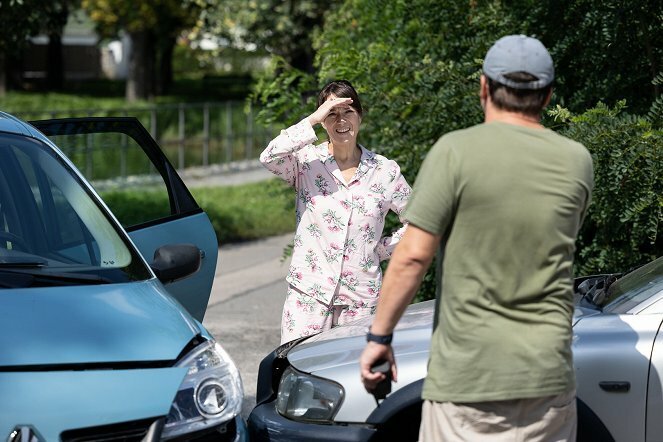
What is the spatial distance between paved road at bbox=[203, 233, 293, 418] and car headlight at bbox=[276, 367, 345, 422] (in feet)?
6.28

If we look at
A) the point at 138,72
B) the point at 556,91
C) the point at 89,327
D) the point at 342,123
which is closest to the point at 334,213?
the point at 342,123

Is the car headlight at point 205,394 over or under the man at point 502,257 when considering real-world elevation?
under

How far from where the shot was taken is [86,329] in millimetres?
3705

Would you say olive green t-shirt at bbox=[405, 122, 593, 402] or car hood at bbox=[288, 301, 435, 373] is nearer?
olive green t-shirt at bbox=[405, 122, 593, 402]

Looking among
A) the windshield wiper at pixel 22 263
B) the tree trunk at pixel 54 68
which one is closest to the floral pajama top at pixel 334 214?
the windshield wiper at pixel 22 263

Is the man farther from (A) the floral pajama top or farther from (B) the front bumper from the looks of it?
(A) the floral pajama top

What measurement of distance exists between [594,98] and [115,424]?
4.72m

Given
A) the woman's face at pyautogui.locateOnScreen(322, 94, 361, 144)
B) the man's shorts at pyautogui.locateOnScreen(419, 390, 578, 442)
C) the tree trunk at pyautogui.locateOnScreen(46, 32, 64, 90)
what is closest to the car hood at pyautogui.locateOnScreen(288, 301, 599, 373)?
the man's shorts at pyautogui.locateOnScreen(419, 390, 578, 442)

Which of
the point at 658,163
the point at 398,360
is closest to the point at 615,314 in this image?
the point at 398,360

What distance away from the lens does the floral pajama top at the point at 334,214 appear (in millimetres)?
5082

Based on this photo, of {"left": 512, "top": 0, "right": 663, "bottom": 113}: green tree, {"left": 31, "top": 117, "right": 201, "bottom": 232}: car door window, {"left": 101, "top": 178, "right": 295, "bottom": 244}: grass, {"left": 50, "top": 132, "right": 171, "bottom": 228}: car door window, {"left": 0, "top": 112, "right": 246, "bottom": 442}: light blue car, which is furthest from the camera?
{"left": 50, "top": 132, "right": 171, "bottom": 228}: car door window

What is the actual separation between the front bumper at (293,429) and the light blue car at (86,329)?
0.27 m

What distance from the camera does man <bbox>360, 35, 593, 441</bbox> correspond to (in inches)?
125

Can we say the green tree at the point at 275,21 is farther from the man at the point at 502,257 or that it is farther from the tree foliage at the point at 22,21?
the man at the point at 502,257
